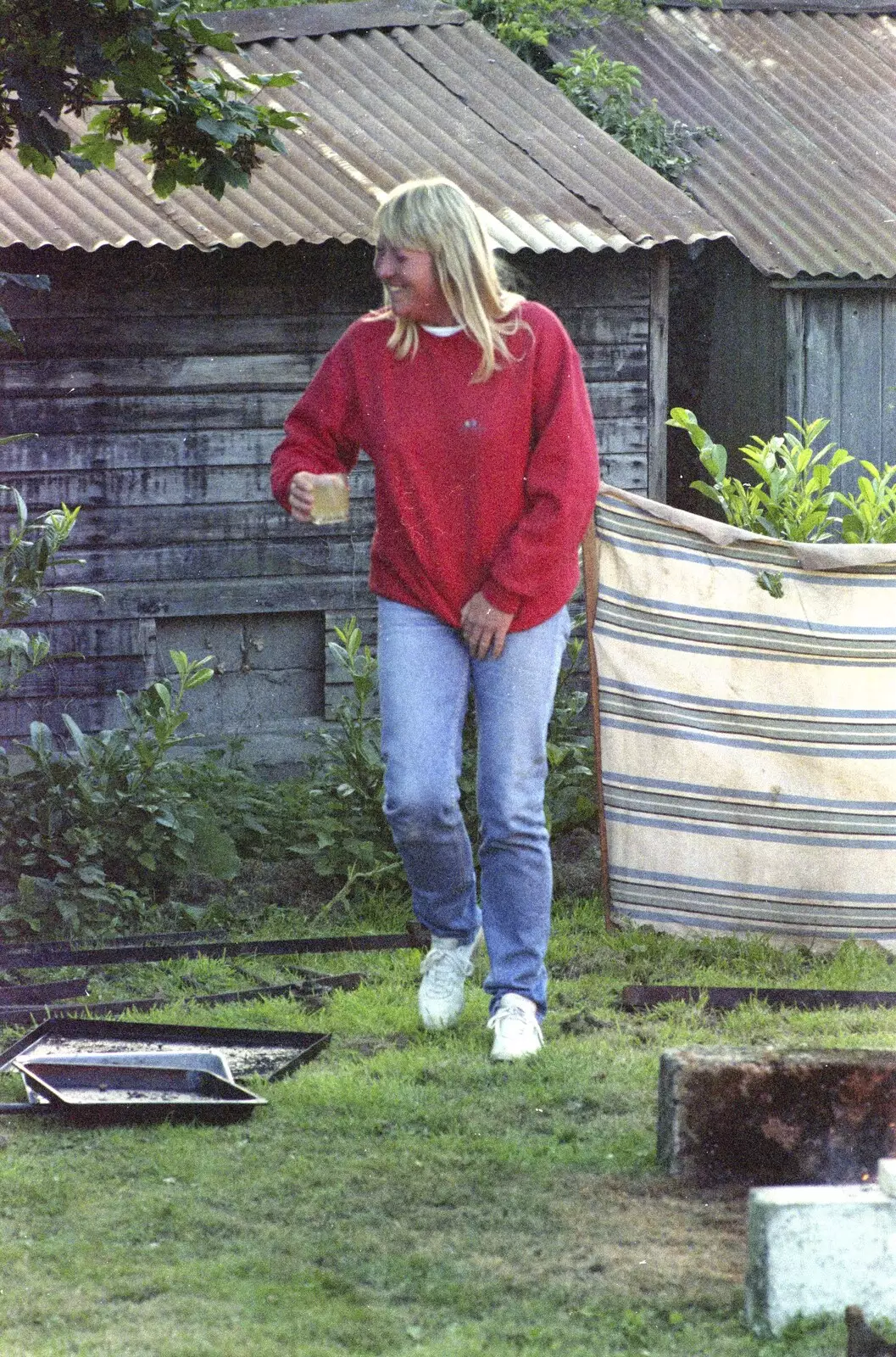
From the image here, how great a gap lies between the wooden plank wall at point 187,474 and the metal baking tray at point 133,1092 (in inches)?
151

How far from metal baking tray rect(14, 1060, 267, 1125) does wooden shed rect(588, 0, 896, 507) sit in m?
7.47

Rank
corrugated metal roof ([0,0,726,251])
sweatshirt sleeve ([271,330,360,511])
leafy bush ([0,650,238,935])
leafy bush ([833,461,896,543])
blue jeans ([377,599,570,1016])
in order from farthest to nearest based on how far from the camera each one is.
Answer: corrugated metal roof ([0,0,726,251]), leafy bush ([0,650,238,935]), leafy bush ([833,461,896,543]), sweatshirt sleeve ([271,330,360,511]), blue jeans ([377,599,570,1016])

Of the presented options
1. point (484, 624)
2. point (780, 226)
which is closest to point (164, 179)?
point (484, 624)

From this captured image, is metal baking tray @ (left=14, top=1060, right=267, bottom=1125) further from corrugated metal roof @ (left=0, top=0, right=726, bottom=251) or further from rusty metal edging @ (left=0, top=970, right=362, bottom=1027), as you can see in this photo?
corrugated metal roof @ (left=0, top=0, right=726, bottom=251)

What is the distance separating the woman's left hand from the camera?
4023 mm

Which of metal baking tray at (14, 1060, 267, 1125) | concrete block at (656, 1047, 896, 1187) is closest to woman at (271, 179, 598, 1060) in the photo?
metal baking tray at (14, 1060, 267, 1125)

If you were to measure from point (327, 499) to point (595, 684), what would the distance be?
5.24ft

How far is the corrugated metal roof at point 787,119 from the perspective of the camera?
10578mm

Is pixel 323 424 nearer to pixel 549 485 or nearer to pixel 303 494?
pixel 303 494

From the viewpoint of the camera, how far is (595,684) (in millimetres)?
5484

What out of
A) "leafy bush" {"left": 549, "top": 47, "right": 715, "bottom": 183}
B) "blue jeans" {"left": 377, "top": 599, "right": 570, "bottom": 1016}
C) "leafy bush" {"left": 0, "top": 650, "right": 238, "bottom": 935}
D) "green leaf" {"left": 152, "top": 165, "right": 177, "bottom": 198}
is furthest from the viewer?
"leafy bush" {"left": 549, "top": 47, "right": 715, "bottom": 183}

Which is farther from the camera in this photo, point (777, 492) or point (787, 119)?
point (787, 119)

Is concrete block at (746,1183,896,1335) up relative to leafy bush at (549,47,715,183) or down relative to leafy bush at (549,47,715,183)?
down

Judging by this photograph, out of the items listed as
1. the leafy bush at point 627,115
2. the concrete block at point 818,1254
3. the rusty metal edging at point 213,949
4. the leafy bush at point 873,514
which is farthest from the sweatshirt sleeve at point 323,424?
the leafy bush at point 627,115
